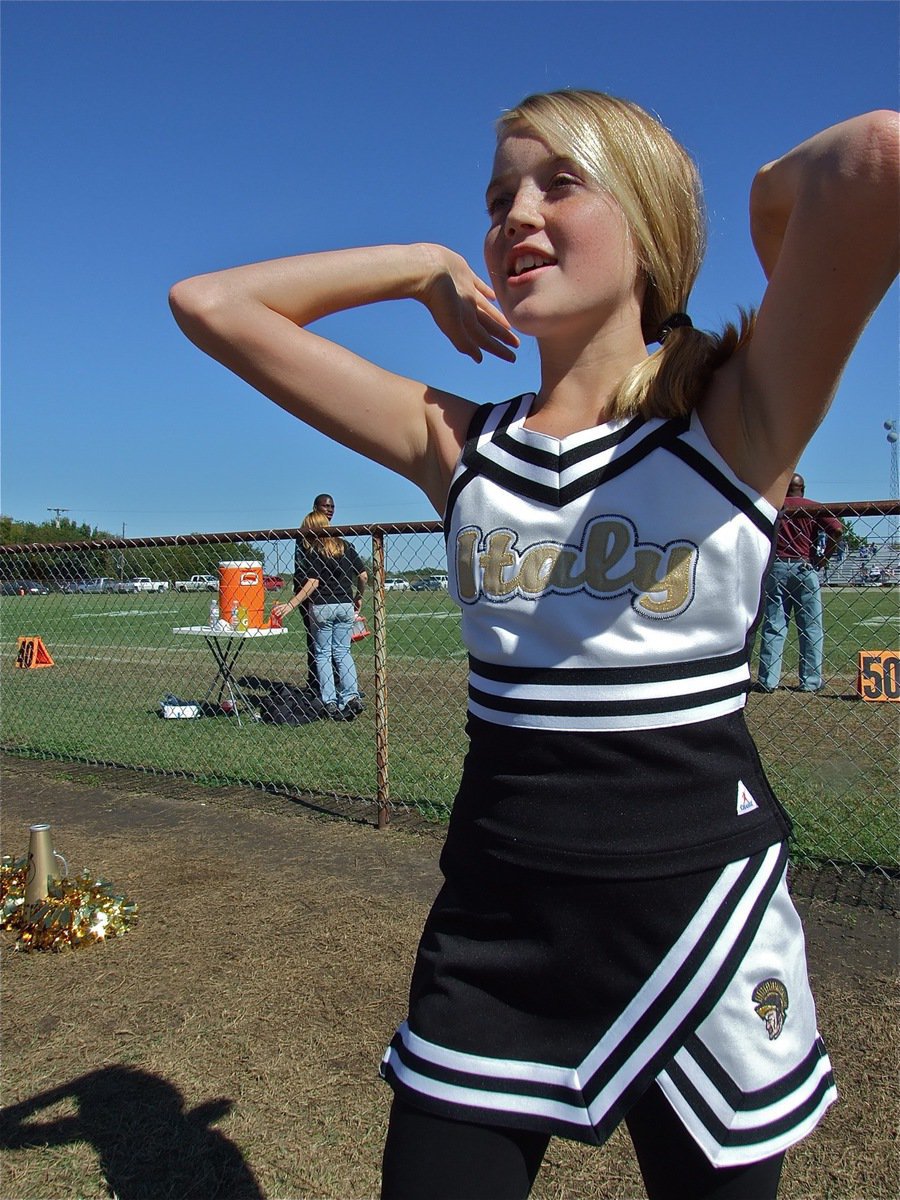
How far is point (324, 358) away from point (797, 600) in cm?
485

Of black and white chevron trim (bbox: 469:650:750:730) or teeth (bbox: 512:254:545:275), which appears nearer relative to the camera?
black and white chevron trim (bbox: 469:650:750:730)

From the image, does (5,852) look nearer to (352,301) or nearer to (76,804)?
(76,804)

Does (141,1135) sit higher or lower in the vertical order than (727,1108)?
lower

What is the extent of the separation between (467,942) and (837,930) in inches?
116

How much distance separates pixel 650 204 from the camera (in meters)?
1.29

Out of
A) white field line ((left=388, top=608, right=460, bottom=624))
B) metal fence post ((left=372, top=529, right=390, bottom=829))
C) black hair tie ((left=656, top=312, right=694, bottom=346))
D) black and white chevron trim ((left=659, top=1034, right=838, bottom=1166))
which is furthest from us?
white field line ((left=388, top=608, right=460, bottom=624))

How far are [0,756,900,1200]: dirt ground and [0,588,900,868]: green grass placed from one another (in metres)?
0.87

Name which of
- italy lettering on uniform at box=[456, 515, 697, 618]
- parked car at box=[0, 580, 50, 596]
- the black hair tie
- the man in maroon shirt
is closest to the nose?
the black hair tie

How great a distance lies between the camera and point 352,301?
157 centimetres

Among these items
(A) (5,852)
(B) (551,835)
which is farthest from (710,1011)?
(A) (5,852)

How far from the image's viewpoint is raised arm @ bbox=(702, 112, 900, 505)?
985 mm

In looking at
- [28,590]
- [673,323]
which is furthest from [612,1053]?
[28,590]

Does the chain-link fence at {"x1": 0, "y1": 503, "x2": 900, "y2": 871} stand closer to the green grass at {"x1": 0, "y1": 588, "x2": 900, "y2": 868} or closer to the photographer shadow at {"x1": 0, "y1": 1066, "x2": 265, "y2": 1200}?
the green grass at {"x1": 0, "y1": 588, "x2": 900, "y2": 868}

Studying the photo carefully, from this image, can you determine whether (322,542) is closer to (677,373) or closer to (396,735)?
(396,735)
